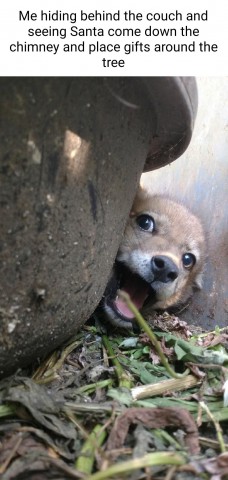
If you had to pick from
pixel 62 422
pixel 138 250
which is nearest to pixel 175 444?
pixel 62 422

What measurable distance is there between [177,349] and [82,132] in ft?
3.83

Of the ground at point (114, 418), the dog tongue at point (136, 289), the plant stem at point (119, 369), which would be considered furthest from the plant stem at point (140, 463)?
the dog tongue at point (136, 289)

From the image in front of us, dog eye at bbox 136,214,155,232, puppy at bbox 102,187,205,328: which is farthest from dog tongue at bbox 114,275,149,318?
dog eye at bbox 136,214,155,232

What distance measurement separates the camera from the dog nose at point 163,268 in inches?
103

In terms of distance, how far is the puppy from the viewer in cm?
264

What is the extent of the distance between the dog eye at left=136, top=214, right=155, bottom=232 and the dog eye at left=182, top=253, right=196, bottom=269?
344 millimetres

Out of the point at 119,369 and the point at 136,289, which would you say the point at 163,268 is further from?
the point at 119,369

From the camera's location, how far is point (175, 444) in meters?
1.55

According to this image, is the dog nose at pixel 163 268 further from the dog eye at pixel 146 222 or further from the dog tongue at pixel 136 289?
the dog eye at pixel 146 222

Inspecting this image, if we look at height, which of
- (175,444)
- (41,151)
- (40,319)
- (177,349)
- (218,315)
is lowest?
(218,315)

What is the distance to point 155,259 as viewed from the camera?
2.62m

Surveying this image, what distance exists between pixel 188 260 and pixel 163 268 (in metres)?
0.69

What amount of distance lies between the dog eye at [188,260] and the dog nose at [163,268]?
1.82ft
